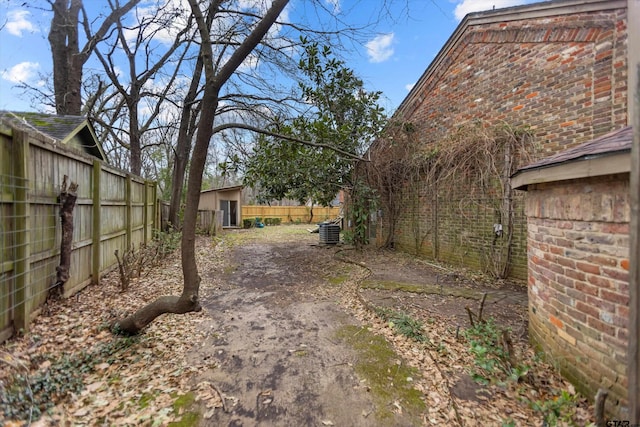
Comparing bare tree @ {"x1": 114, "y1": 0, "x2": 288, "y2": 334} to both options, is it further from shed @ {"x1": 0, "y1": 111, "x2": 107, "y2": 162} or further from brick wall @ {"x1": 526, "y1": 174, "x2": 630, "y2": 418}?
brick wall @ {"x1": 526, "y1": 174, "x2": 630, "y2": 418}

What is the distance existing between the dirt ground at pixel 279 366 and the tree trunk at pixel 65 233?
0.37m

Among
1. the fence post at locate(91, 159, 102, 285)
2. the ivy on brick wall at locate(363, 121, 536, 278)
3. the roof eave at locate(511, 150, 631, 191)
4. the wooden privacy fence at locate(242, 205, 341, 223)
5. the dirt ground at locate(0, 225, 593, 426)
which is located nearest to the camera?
the roof eave at locate(511, 150, 631, 191)

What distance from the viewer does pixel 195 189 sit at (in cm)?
358

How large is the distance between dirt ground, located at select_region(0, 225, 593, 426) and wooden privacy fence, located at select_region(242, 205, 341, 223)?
20664 mm

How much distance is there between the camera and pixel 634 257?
1.21 meters

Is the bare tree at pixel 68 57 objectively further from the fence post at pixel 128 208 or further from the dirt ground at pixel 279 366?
the dirt ground at pixel 279 366

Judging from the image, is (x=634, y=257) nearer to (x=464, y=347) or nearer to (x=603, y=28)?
(x=464, y=347)

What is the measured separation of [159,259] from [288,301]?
4302 mm

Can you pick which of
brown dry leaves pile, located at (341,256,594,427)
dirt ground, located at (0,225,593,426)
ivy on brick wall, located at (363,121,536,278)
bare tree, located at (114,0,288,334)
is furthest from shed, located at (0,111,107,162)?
ivy on brick wall, located at (363,121,536,278)

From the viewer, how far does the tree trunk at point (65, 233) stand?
3.71m

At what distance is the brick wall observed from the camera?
81.6 inches

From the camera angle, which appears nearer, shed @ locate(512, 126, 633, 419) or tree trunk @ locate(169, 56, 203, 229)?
shed @ locate(512, 126, 633, 419)

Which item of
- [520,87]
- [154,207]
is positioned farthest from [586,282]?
[154,207]

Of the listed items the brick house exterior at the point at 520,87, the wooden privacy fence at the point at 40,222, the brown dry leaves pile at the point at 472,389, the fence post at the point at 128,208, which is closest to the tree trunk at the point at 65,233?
the wooden privacy fence at the point at 40,222
